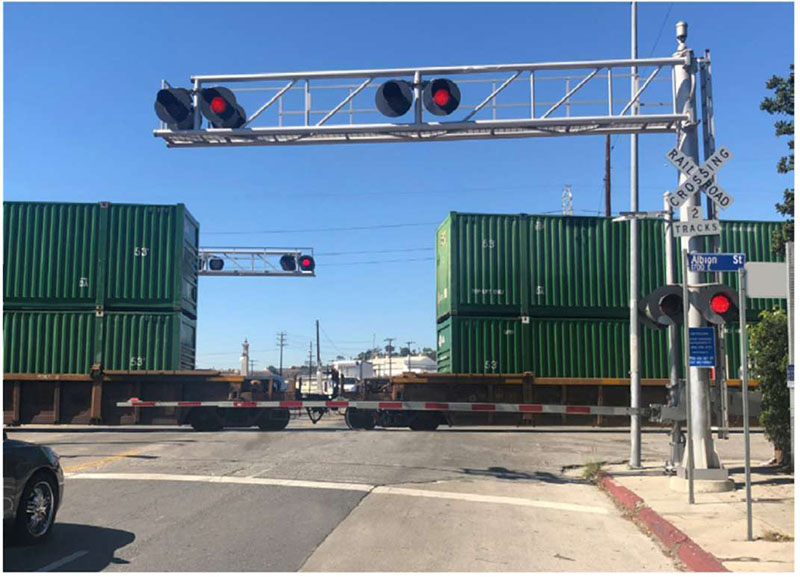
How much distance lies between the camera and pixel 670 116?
35.9 feet

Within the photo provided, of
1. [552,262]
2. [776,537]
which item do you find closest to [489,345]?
[552,262]

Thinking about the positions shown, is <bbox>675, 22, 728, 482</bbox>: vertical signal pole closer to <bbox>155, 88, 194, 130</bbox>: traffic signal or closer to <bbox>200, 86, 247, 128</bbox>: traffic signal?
<bbox>200, 86, 247, 128</bbox>: traffic signal

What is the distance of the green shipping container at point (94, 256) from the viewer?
69.3 feet

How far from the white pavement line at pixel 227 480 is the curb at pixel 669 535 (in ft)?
10.9

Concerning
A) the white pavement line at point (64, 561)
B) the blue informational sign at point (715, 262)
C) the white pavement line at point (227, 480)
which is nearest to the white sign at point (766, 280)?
the blue informational sign at point (715, 262)

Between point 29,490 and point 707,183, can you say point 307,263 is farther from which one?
point 29,490

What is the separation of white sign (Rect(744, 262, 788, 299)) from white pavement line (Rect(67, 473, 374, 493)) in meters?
5.36

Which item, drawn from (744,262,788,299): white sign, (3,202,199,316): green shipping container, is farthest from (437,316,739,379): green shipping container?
(744,262,788,299): white sign

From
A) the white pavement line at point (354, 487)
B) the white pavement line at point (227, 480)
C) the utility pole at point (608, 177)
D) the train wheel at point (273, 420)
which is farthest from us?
the utility pole at point (608, 177)

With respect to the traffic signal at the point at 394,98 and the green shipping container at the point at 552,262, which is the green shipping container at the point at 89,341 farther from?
the traffic signal at the point at 394,98

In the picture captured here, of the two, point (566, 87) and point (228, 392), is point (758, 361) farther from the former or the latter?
point (228, 392)

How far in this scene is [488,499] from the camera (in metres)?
9.77

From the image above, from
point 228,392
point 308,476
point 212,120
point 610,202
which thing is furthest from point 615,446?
point 610,202

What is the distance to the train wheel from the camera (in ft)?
68.6
